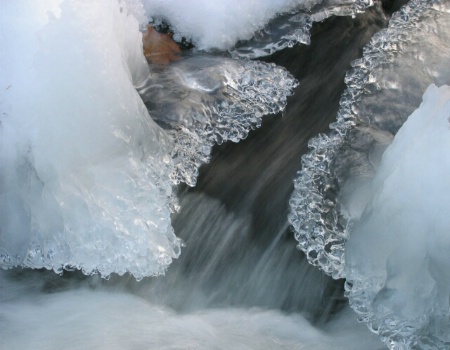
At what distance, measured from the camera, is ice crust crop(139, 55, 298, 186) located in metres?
2.24

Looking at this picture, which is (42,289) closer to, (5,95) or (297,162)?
(5,95)

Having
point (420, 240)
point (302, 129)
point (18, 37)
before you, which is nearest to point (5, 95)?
point (18, 37)

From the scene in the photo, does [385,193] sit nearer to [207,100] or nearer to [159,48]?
[207,100]

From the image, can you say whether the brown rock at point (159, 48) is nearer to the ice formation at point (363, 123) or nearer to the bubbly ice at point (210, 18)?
the bubbly ice at point (210, 18)

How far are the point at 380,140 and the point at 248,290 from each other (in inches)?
25.5

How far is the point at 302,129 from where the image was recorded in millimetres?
2395

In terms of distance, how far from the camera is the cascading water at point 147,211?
72.5 inches

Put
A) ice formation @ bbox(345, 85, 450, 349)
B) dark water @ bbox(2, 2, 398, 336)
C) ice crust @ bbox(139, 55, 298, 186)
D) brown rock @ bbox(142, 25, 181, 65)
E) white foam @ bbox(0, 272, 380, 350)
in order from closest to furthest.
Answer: ice formation @ bbox(345, 85, 450, 349)
white foam @ bbox(0, 272, 380, 350)
dark water @ bbox(2, 2, 398, 336)
ice crust @ bbox(139, 55, 298, 186)
brown rock @ bbox(142, 25, 181, 65)

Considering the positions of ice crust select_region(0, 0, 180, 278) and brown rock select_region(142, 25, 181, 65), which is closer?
ice crust select_region(0, 0, 180, 278)

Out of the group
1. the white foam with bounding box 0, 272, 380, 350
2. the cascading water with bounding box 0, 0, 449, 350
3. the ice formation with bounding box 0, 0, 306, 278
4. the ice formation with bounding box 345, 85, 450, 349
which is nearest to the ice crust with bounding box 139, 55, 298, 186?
the cascading water with bounding box 0, 0, 449, 350

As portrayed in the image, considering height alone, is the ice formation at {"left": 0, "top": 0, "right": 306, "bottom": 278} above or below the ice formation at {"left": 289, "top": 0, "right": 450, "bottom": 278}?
below

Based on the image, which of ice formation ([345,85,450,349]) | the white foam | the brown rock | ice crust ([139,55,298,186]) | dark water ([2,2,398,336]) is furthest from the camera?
the brown rock

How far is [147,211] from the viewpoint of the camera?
1.93 metres

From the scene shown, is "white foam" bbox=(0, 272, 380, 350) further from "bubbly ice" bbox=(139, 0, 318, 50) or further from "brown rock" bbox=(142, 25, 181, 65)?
"bubbly ice" bbox=(139, 0, 318, 50)
